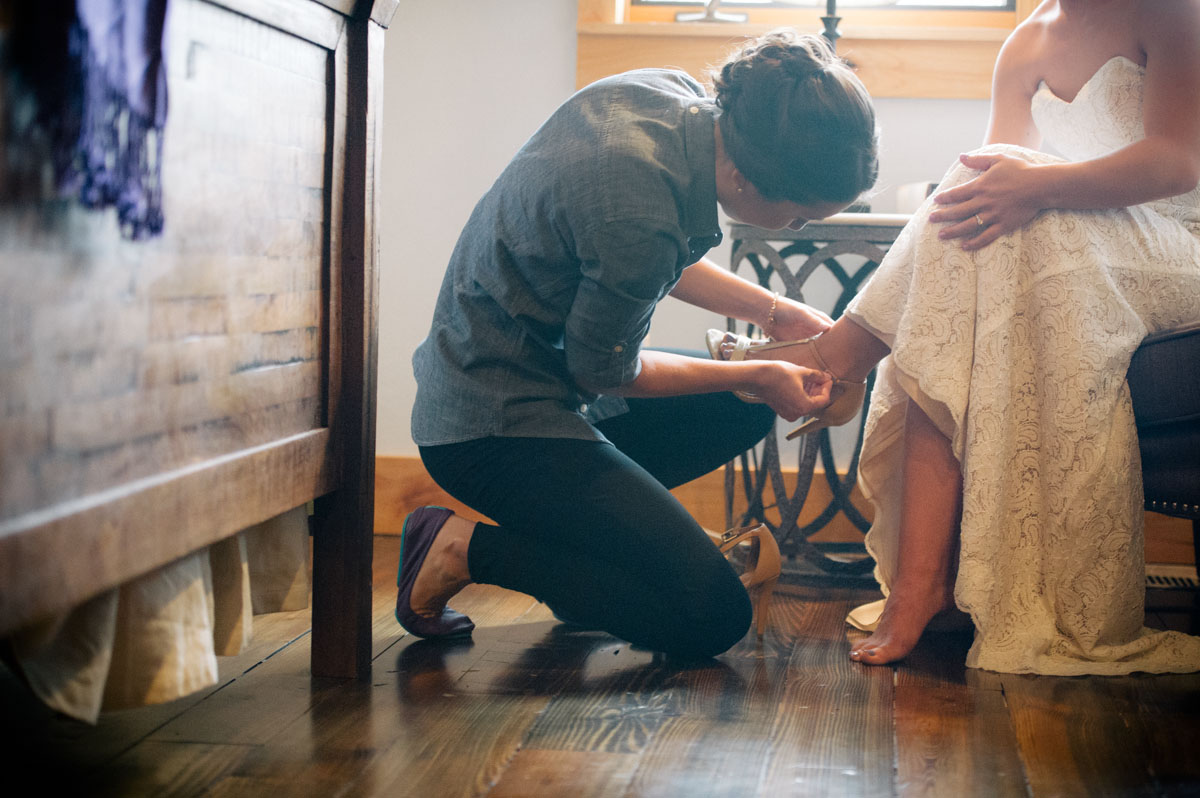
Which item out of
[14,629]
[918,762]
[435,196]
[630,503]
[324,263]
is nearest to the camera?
[14,629]

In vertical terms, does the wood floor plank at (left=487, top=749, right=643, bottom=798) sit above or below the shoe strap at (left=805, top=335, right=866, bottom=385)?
below

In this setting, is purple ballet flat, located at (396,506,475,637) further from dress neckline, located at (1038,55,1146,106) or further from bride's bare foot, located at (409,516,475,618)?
dress neckline, located at (1038,55,1146,106)

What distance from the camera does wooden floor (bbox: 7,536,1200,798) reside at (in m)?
0.97

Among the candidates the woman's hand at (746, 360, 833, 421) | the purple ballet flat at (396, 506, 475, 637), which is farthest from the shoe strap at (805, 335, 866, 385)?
the purple ballet flat at (396, 506, 475, 637)

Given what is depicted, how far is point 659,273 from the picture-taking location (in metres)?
1.21

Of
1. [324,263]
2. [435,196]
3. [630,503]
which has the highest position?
[435,196]

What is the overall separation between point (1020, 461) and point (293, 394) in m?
0.89

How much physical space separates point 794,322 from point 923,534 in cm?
37

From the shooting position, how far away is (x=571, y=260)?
127 cm

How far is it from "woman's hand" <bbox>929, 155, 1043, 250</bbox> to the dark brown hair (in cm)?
20

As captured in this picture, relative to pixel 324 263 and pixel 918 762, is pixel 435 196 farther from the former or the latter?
pixel 918 762

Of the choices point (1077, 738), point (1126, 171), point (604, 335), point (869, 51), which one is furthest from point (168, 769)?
point (869, 51)

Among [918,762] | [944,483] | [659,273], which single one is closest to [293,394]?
[659,273]

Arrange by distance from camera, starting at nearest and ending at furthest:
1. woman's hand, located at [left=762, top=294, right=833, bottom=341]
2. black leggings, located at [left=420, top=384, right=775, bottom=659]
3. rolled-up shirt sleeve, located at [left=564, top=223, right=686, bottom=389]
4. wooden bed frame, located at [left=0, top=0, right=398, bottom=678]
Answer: wooden bed frame, located at [left=0, top=0, right=398, bottom=678] → rolled-up shirt sleeve, located at [left=564, top=223, right=686, bottom=389] → black leggings, located at [left=420, top=384, right=775, bottom=659] → woman's hand, located at [left=762, top=294, right=833, bottom=341]
